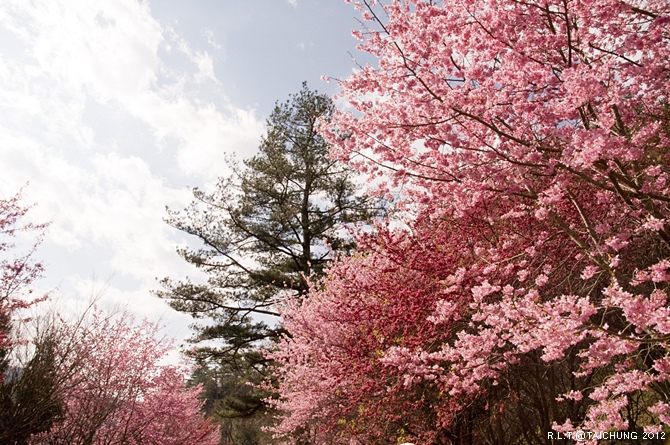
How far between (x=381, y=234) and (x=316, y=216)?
445 inches

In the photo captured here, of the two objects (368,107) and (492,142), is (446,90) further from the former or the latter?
(368,107)

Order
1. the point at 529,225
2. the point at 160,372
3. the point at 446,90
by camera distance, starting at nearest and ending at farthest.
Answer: the point at 446,90
the point at 529,225
the point at 160,372

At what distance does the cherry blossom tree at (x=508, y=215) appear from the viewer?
3.47 metres

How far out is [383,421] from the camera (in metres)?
6.27

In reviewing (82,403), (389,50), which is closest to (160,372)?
(82,403)

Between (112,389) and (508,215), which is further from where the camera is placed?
(112,389)

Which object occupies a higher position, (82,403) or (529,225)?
(529,225)

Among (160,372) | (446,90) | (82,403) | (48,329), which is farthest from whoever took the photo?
(160,372)

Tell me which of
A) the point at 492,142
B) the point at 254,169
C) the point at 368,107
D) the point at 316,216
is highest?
the point at 254,169

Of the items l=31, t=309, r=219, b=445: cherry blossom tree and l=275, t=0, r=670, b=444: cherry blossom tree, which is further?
l=31, t=309, r=219, b=445: cherry blossom tree

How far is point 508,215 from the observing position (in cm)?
503

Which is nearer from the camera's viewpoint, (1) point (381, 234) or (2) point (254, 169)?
(1) point (381, 234)

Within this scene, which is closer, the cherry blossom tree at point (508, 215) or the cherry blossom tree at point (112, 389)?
the cherry blossom tree at point (508, 215)

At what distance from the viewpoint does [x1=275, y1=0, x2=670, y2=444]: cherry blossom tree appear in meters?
3.47
